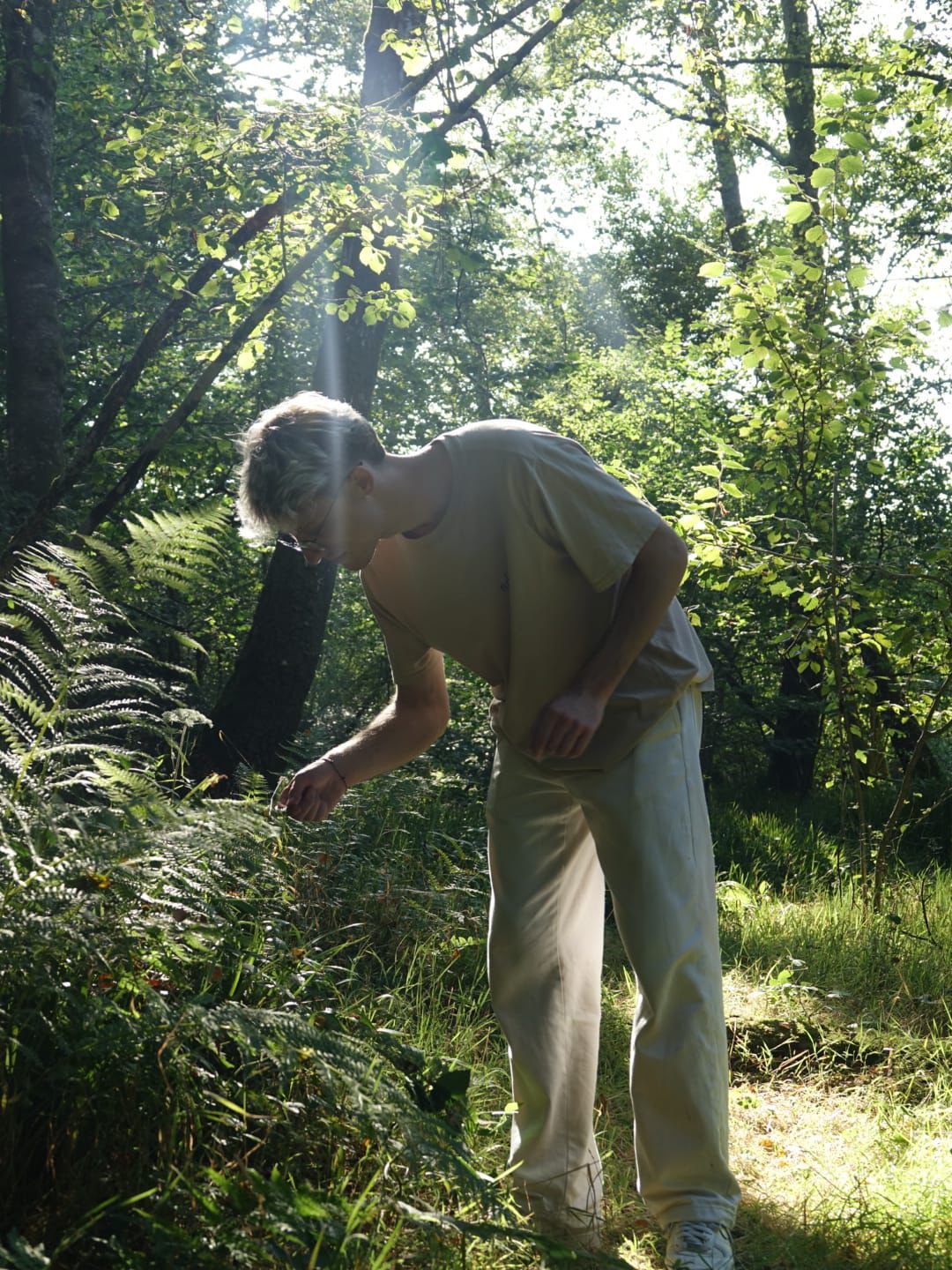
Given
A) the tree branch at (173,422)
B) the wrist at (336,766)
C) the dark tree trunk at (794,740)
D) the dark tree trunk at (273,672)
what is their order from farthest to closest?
1. the dark tree trunk at (794,740)
2. the dark tree trunk at (273,672)
3. the tree branch at (173,422)
4. the wrist at (336,766)

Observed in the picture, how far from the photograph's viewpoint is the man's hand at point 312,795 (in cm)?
300

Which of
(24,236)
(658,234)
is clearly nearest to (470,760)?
(24,236)

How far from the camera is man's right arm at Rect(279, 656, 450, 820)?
3.12 metres

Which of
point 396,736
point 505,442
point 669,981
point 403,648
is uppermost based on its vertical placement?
point 505,442

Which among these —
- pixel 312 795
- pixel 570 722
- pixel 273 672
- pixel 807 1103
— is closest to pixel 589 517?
pixel 570 722

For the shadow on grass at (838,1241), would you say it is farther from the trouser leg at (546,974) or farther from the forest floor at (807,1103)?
the trouser leg at (546,974)

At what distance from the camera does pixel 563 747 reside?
2.65 metres

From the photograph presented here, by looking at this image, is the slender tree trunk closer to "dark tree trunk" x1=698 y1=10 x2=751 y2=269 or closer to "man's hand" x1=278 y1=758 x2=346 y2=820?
"dark tree trunk" x1=698 y1=10 x2=751 y2=269

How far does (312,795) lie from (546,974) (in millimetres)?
737

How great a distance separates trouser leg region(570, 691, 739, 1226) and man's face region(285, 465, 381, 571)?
78 centimetres

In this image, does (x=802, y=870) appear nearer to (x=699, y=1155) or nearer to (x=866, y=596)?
(x=866, y=596)

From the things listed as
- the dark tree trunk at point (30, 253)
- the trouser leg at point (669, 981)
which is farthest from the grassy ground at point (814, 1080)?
the dark tree trunk at point (30, 253)

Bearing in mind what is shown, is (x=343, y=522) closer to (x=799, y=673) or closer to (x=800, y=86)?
(x=799, y=673)

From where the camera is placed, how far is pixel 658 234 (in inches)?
860
